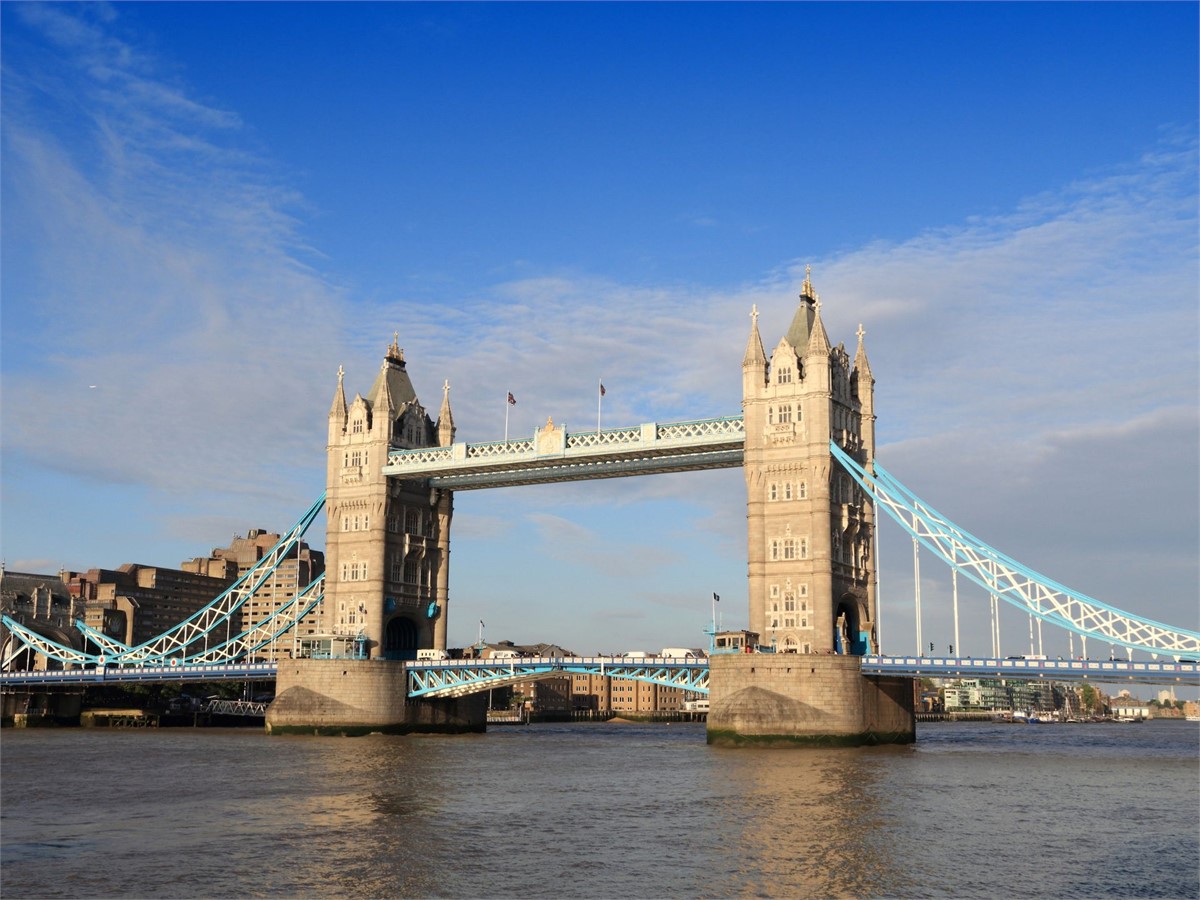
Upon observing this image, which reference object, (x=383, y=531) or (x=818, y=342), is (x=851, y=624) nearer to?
(x=818, y=342)

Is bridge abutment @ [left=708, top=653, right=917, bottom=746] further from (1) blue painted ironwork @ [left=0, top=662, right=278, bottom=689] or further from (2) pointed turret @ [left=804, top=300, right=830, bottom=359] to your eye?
(1) blue painted ironwork @ [left=0, top=662, right=278, bottom=689]

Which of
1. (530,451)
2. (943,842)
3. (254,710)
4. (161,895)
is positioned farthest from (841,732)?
(254,710)

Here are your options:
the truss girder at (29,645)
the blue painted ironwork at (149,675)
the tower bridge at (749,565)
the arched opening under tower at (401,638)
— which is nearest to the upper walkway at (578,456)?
the tower bridge at (749,565)

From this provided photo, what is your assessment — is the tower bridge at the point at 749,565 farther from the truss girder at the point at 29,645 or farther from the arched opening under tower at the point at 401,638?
the truss girder at the point at 29,645

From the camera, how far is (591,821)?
48.6 meters

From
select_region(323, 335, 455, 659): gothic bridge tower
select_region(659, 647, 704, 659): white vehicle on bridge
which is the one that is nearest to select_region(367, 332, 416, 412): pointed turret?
select_region(323, 335, 455, 659): gothic bridge tower

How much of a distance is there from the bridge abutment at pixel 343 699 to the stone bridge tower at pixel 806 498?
107ft

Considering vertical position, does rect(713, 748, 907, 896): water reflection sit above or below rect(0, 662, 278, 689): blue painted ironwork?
below

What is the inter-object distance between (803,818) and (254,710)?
11612cm

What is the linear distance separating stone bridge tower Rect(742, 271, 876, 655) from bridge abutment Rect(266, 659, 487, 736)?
32.5 metres

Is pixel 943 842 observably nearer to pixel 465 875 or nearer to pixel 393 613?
pixel 465 875

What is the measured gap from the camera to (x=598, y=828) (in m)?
46.6

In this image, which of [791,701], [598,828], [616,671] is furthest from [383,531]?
[598,828]

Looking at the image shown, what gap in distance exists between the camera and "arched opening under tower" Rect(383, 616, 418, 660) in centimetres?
11803
